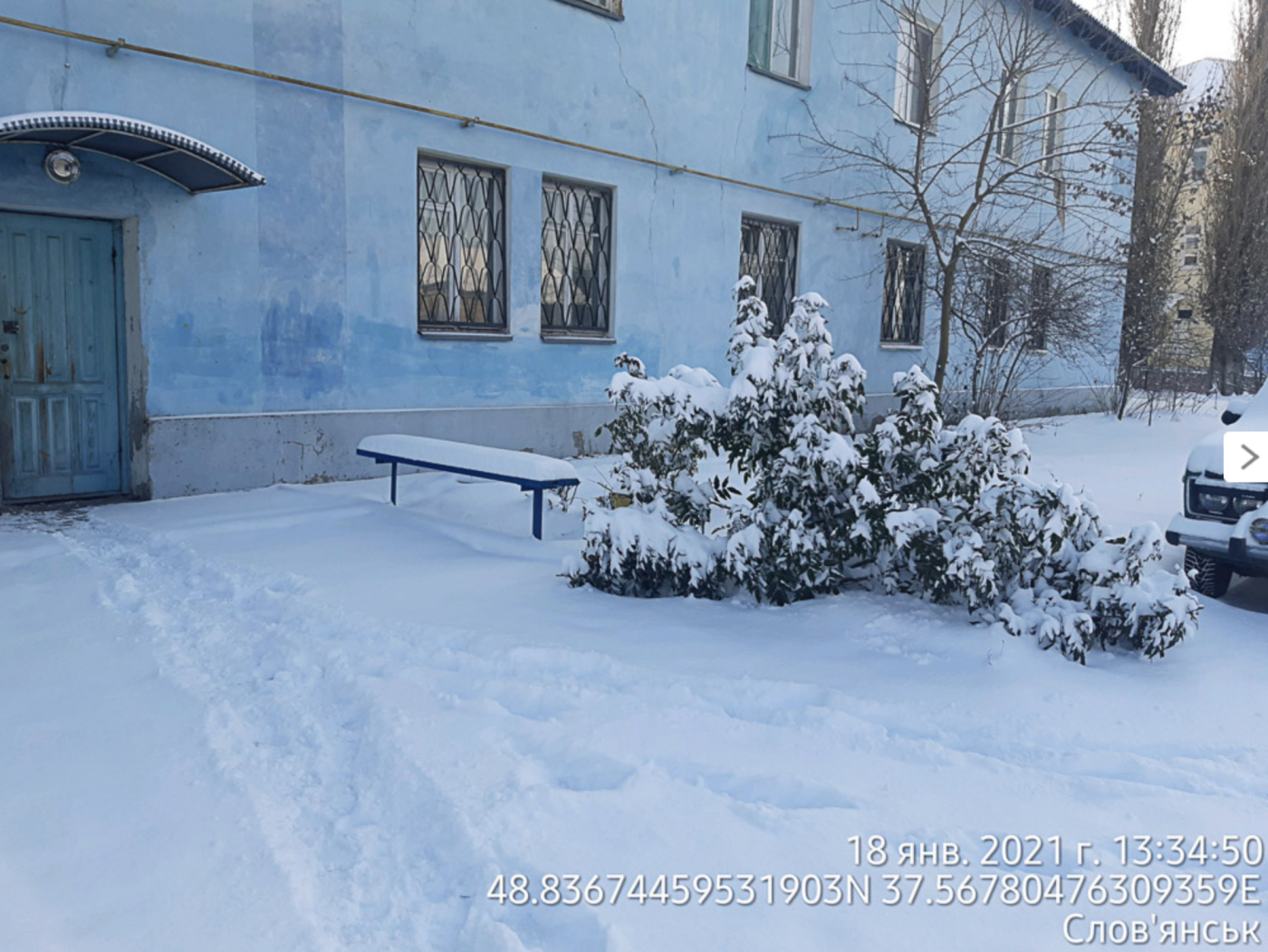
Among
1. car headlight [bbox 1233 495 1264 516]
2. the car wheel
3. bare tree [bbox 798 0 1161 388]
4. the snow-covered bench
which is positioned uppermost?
bare tree [bbox 798 0 1161 388]

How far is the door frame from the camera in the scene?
721 cm

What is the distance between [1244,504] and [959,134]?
11.3 metres

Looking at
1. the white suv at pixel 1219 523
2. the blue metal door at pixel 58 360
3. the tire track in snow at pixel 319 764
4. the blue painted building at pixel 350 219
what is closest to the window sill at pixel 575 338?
the blue painted building at pixel 350 219

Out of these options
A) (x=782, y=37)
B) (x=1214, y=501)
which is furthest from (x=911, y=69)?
(x=1214, y=501)

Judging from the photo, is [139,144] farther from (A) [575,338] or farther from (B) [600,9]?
(B) [600,9]

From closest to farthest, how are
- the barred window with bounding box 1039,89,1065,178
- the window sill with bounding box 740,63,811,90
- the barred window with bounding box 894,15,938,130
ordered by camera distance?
1. the window sill with bounding box 740,63,811,90
2. the barred window with bounding box 894,15,938,130
3. the barred window with bounding box 1039,89,1065,178

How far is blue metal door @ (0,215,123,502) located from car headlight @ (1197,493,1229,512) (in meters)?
7.23

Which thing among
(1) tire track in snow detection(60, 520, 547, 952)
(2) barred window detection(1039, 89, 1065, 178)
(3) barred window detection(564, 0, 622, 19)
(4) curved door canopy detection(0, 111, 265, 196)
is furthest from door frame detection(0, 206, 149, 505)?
(2) barred window detection(1039, 89, 1065, 178)

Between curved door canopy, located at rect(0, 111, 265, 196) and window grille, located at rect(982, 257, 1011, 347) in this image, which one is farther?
window grille, located at rect(982, 257, 1011, 347)

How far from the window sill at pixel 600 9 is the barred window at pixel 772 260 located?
114 inches

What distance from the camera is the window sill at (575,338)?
397 inches

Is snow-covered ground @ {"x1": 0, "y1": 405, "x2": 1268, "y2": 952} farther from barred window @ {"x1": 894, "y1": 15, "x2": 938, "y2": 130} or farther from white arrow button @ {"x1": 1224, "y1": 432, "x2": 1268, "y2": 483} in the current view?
barred window @ {"x1": 894, "y1": 15, "x2": 938, "y2": 130}

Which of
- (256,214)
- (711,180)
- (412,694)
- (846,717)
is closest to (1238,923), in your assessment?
(846,717)

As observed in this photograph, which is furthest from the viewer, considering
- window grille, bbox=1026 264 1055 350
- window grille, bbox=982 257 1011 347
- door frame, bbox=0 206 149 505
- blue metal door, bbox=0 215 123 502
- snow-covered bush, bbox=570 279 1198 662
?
window grille, bbox=982 257 1011 347
